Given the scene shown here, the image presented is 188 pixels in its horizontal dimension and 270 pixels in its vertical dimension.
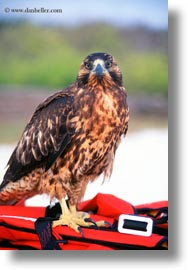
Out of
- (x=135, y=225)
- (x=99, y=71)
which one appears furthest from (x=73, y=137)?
(x=135, y=225)

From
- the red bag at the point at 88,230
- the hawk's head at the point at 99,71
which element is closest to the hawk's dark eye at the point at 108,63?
the hawk's head at the point at 99,71

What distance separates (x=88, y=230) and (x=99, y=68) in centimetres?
42

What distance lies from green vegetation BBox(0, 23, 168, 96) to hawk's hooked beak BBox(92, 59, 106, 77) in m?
0.06

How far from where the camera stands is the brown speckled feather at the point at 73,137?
146cm

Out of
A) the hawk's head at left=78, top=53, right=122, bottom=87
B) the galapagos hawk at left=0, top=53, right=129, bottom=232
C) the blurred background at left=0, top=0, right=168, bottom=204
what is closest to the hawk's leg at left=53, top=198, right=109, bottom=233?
the galapagos hawk at left=0, top=53, right=129, bottom=232

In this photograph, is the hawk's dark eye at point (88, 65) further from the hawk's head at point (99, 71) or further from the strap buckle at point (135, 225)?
the strap buckle at point (135, 225)

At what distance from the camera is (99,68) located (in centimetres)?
145

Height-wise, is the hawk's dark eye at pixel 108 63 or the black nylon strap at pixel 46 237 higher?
the hawk's dark eye at pixel 108 63

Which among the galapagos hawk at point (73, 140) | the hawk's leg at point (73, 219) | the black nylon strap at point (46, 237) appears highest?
the galapagos hawk at point (73, 140)

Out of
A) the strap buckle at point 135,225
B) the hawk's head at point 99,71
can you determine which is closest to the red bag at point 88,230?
the strap buckle at point 135,225

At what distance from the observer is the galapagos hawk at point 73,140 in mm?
1460

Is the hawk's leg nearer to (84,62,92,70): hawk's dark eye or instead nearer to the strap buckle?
the strap buckle

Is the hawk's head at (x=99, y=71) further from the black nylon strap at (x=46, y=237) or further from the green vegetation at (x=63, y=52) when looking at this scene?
the black nylon strap at (x=46, y=237)

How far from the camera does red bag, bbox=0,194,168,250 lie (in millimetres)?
1491
